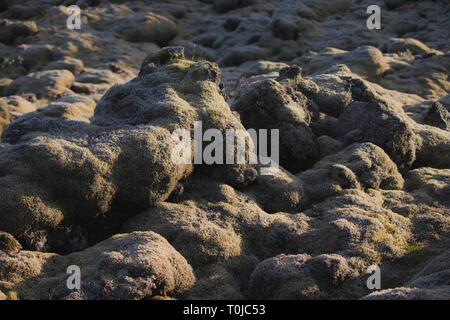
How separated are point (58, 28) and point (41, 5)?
9345 mm

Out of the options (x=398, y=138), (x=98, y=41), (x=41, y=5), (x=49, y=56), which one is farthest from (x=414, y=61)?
(x=41, y=5)

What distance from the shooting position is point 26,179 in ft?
26.9

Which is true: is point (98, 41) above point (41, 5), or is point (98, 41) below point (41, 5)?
below

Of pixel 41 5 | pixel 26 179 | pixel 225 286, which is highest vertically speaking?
pixel 41 5

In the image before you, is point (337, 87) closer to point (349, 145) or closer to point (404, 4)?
point (349, 145)
